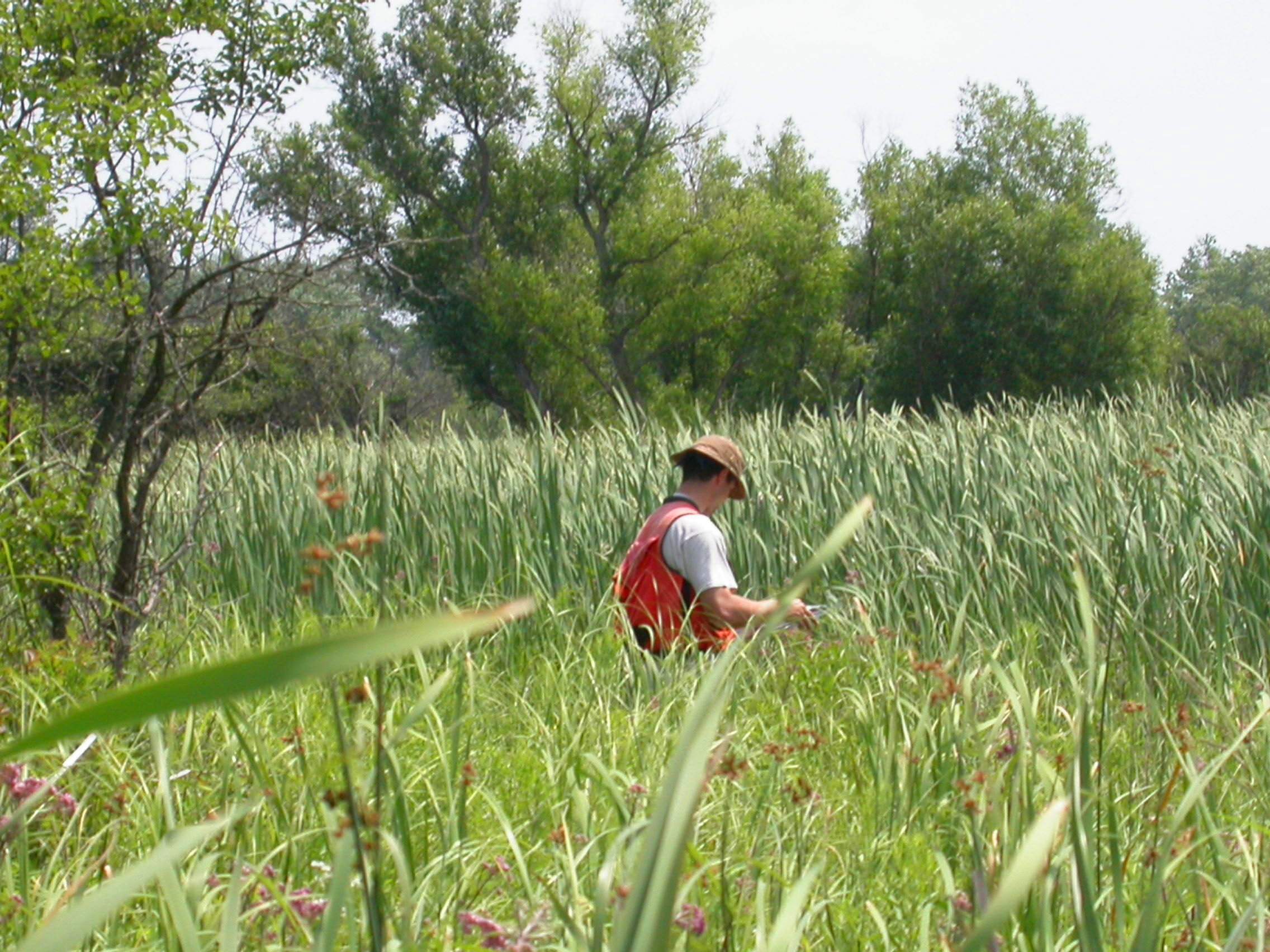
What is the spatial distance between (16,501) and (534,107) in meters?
26.2

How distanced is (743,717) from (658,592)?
955mm

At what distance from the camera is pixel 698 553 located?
13.7 ft

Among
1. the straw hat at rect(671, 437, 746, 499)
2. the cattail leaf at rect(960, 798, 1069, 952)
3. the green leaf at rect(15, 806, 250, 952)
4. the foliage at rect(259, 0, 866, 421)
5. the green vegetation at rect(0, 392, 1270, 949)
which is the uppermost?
the foliage at rect(259, 0, 866, 421)

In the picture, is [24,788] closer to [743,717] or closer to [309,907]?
[309,907]

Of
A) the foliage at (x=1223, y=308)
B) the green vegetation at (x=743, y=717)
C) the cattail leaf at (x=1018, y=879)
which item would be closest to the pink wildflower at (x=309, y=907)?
the green vegetation at (x=743, y=717)

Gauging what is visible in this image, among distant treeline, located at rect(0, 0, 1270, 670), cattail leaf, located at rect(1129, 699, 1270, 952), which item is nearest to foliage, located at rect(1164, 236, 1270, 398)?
distant treeline, located at rect(0, 0, 1270, 670)

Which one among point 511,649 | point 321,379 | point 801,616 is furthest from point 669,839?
point 321,379

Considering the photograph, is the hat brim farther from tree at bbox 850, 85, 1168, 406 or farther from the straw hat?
tree at bbox 850, 85, 1168, 406

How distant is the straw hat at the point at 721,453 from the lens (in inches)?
170

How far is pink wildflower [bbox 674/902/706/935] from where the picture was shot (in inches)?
55.1

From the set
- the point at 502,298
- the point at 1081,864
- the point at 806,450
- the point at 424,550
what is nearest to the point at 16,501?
the point at 424,550

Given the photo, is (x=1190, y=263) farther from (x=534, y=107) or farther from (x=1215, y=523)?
(x=1215, y=523)

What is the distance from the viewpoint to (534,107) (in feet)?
94.7

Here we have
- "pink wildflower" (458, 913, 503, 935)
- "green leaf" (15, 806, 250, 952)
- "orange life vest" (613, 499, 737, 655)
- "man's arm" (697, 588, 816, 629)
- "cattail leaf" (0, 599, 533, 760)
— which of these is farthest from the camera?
"orange life vest" (613, 499, 737, 655)
